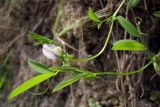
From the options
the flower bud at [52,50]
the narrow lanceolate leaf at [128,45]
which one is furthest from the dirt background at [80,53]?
the flower bud at [52,50]

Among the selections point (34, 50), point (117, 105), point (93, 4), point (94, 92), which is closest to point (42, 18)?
point (34, 50)

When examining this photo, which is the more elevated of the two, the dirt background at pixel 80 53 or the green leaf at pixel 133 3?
the green leaf at pixel 133 3

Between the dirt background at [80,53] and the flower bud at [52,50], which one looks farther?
the dirt background at [80,53]

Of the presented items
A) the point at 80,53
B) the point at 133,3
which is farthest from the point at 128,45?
the point at 80,53

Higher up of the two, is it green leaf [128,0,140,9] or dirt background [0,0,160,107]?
green leaf [128,0,140,9]

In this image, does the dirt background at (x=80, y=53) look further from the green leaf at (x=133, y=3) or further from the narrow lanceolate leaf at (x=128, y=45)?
the narrow lanceolate leaf at (x=128, y=45)

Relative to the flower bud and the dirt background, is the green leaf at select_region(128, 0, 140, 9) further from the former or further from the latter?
the flower bud

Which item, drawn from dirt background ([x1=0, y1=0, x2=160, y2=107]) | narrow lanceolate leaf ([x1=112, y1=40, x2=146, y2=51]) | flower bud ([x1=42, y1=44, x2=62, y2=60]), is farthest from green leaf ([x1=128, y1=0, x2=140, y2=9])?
flower bud ([x1=42, y1=44, x2=62, y2=60])

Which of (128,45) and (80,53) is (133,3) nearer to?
(128,45)
